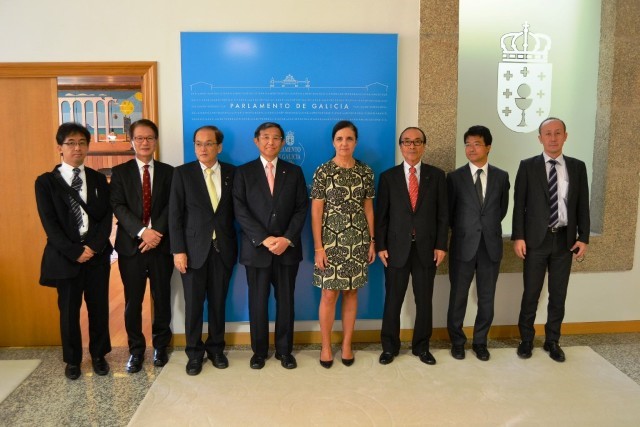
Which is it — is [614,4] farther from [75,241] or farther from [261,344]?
[75,241]

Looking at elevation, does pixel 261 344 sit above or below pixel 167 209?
below

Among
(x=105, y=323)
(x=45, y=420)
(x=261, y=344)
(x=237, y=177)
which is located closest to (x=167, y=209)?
(x=237, y=177)

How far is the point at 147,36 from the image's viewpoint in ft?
11.4

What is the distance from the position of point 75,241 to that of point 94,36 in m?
1.54

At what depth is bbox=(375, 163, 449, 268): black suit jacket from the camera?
125 inches

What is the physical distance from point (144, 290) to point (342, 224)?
1.47 metres

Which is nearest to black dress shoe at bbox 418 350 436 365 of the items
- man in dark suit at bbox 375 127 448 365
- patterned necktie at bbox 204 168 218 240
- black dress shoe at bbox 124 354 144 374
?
man in dark suit at bbox 375 127 448 365

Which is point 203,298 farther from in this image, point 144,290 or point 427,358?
point 427,358

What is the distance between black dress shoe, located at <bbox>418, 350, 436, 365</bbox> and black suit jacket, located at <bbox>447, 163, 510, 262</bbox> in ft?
2.36

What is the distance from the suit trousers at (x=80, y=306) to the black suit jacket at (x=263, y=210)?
99 cm

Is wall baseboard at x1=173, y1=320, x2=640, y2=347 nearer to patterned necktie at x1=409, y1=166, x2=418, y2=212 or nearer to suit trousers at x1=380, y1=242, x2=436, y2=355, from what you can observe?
suit trousers at x1=380, y1=242, x2=436, y2=355

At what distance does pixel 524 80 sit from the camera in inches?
160

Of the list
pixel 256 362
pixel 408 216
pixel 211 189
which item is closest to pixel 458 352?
pixel 408 216

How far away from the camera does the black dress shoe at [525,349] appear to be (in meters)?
3.43
